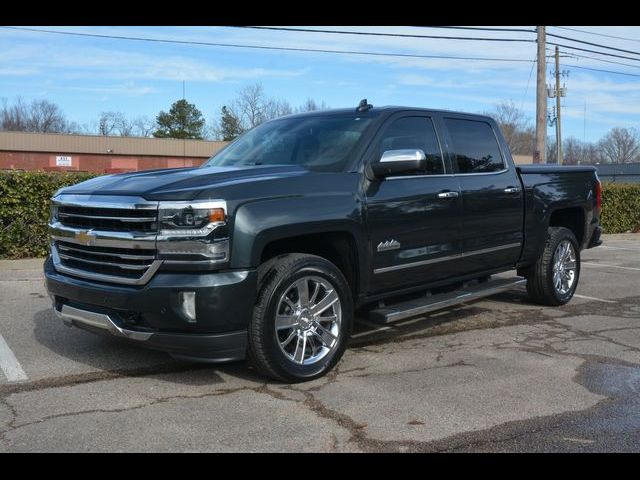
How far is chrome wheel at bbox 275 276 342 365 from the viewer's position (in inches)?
181

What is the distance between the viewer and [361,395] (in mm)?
4445

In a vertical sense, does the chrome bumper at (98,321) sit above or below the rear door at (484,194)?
below

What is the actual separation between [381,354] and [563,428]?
1864 mm

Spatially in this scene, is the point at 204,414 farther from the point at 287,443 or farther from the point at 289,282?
the point at 289,282

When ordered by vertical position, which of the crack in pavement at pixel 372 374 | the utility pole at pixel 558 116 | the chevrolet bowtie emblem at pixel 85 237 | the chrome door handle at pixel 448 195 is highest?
the utility pole at pixel 558 116

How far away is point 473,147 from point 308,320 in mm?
2799

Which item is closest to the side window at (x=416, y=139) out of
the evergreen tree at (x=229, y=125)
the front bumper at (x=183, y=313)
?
the front bumper at (x=183, y=313)

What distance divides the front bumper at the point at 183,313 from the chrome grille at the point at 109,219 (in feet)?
1.18

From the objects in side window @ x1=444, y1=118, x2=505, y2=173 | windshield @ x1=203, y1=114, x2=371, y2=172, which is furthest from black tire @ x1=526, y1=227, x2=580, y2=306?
windshield @ x1=203, y1=114, x2=371, y2=172

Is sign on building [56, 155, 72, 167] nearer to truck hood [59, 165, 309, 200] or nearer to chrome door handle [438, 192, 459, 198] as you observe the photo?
truck hood [59, 165, 309, 200]

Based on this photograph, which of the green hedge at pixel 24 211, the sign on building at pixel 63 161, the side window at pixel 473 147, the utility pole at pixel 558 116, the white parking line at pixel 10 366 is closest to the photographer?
the white parking line at pixel 10 366

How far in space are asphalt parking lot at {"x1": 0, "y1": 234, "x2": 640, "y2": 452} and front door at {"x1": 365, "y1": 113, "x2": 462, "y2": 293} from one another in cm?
73

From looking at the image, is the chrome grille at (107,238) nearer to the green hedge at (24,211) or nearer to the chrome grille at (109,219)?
the chrome grille at (109,219)

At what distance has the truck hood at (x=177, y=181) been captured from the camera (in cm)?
421
